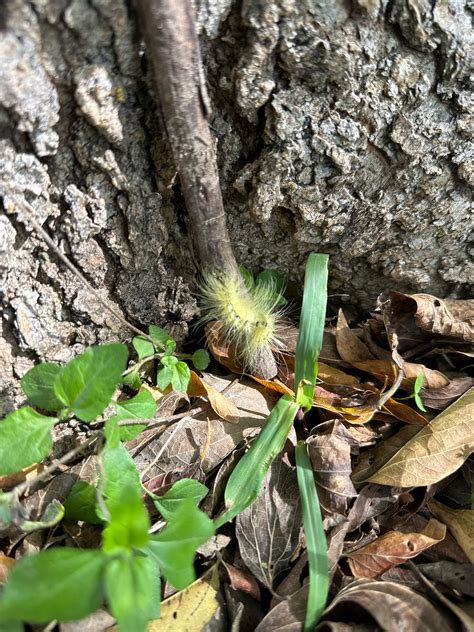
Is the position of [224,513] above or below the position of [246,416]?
below

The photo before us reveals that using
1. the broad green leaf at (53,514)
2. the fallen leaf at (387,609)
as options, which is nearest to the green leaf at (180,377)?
the broad green leaf at (53,514)

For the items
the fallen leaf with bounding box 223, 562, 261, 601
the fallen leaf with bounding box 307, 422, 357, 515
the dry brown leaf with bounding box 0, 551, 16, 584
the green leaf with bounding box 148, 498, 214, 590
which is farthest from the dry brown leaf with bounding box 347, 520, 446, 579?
the dry brown leaf with bounding box 0, 551, 16, 584

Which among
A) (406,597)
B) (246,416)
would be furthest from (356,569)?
(246,416)

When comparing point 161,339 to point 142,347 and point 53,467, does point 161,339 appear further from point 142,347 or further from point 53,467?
point 53,467

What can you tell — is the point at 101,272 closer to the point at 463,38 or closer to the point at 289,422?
the point at 289,422

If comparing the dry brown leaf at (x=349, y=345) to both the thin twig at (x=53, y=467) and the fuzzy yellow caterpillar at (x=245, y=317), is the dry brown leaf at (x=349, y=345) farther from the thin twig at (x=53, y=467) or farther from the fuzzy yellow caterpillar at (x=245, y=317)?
the thin twig at (x=53, y=467)
